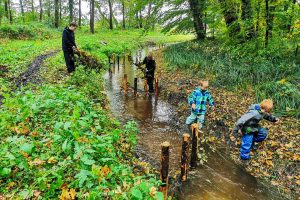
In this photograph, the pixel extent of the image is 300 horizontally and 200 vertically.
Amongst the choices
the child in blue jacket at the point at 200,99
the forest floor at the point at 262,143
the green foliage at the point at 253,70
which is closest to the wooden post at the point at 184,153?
the forest floor at the point at 262,143

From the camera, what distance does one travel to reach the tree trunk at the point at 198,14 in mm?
18045

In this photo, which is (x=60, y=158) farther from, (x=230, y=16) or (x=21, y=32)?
(x=21, y=32)

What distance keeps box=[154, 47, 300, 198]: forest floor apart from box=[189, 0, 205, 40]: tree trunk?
9.72 meters

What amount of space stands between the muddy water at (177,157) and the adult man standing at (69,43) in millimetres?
2245

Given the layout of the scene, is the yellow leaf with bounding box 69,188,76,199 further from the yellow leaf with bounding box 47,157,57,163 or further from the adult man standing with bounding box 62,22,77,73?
the adult man standing with bounding box 62,22,77,73

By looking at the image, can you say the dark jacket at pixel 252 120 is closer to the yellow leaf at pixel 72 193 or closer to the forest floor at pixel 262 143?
the forest floor at pixel 262 143

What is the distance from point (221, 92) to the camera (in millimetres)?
9430

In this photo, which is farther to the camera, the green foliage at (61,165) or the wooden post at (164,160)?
the wooden post at (164,160)

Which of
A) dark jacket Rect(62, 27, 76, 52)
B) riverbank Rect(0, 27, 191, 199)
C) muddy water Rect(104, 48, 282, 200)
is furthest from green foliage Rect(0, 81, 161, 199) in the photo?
dark jacket Rect(62, 27, 76, 52)

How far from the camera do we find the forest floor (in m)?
5.63

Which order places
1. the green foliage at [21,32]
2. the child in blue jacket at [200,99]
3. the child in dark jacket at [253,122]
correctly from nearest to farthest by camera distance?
the child in dark jacket at [253,122] → the child in blue jacket at [200,99] → the green foliage at [21,32]

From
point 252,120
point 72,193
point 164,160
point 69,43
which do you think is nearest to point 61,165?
point 72,193

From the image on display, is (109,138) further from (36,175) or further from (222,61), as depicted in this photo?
(222,61)

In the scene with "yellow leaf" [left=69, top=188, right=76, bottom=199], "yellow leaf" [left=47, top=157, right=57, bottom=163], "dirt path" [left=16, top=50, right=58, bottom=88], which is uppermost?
"dirt path" [left=16, top=50, right=58, bottom=88]
